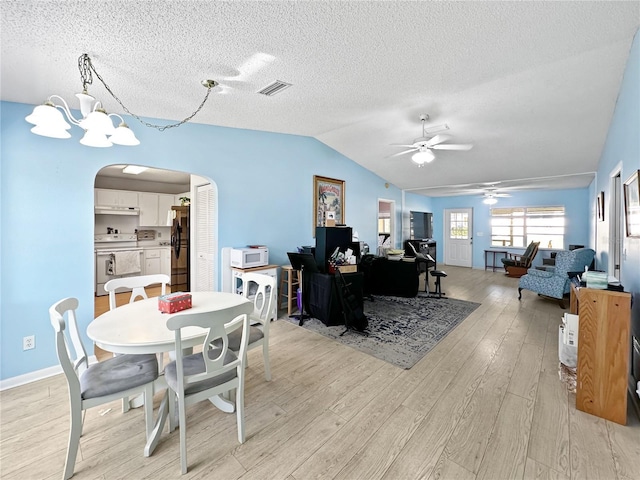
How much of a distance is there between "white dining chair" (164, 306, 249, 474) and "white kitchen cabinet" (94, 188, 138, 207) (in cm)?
517

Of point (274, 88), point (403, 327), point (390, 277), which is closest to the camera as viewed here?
point (274, 88)

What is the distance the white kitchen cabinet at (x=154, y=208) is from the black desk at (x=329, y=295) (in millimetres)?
4249

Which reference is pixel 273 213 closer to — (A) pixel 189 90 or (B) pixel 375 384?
(A) pixel 189 90

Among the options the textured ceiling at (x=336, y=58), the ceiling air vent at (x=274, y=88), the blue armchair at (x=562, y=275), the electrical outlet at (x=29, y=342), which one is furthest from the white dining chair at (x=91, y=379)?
the blue armchair at (x=562, y=275)

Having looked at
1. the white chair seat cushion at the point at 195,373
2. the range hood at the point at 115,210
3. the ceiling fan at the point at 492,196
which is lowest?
the white chair seat cushion at the point at 195,373

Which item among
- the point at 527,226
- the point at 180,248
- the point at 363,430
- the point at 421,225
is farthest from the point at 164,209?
the point at 527,226

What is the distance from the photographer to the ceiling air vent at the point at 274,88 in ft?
8.38

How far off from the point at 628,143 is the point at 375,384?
3075mm

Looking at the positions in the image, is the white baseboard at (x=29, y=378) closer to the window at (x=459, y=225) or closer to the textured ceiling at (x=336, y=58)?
the textured ceiling at (x=336, y=58)

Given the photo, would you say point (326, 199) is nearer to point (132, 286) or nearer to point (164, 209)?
point (132, 286)

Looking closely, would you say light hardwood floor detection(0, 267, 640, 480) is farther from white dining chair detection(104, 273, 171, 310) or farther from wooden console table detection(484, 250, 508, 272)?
wooden console table detection(484, 250, 508, 272)

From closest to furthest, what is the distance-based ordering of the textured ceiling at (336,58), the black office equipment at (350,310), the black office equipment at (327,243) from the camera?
the textured ceiling at (336,58) < the black office equipment at (350,310) < the black office equipment at (327,243)

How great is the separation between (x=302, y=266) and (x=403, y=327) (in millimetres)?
1563

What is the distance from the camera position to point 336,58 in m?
2.20
